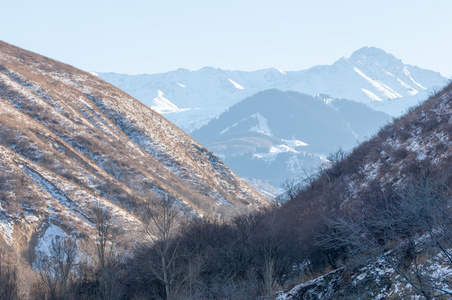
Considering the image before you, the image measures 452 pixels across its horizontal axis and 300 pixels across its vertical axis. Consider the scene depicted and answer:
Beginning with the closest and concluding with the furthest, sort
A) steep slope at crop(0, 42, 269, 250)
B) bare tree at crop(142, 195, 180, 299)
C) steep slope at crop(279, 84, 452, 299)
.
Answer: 1. steep slope at crop(279, 84, 452, 299)
2. bare tree at crop(142, 195, 180, 299)
3. steep slope at crop(0, 42, 269, 250)

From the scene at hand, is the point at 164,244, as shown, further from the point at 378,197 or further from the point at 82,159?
the point at 82,159

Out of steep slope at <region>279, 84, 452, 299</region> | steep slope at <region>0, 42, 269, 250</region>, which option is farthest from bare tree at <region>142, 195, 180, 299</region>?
steep slope at <region>0, 42, 269, 250</region>

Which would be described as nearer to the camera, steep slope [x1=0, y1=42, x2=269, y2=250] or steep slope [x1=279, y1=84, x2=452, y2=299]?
steep slope [x1=279, y1=84, x2=452, y2=299]

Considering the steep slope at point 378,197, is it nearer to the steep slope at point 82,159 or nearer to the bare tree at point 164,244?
the bare tree at point 164,244

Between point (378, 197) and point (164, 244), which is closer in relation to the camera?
point (378, 197)

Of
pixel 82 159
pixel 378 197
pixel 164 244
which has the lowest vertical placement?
pixel 378 197

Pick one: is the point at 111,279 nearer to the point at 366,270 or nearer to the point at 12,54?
the point at 366,270

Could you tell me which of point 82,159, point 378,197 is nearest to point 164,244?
point 378,197

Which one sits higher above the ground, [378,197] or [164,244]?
[164,244]

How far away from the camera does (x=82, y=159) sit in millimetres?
72438

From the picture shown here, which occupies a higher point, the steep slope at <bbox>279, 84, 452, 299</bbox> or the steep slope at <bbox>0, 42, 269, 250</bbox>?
the steep slope at <bbox>0, 42, 269, 250</bbox>

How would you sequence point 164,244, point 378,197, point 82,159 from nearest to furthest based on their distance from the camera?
point 378,197, point 164,244, point 82,159

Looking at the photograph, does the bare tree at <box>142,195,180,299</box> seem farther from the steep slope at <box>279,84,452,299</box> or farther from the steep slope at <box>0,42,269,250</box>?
the steep slope at <box>0,42,269,250</box>

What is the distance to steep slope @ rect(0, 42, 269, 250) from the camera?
56.2 m
